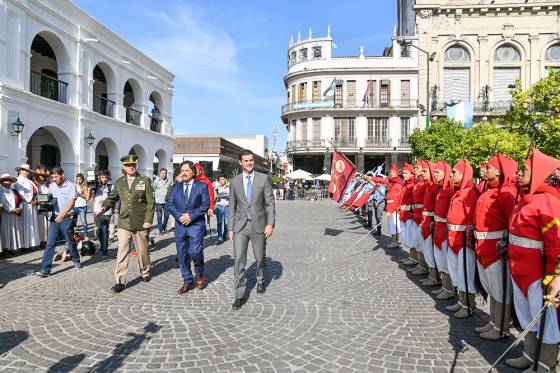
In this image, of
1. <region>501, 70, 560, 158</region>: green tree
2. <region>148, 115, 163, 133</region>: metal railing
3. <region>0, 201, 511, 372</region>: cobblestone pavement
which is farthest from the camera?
<region>148, 115, 163, 133</region>: metal railing

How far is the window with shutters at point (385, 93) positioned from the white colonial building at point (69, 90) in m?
25.6

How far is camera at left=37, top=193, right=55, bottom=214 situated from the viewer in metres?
6.86

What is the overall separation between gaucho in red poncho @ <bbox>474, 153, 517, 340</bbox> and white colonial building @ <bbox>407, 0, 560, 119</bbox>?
36.9 metres

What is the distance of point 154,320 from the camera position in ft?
14.7

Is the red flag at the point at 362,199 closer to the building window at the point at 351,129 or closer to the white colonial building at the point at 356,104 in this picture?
the white colonial building at the point at 356,104

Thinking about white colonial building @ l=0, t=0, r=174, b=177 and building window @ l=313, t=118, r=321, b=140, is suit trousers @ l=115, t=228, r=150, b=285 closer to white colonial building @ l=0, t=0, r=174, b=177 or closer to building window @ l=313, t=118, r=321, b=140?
white colonial building @ l=0, t=0, r=174, b=177

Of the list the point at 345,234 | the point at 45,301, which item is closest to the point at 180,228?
the point at 45,301

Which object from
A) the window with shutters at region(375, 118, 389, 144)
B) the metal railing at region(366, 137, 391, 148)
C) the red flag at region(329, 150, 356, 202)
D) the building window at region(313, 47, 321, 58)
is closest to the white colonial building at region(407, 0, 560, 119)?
the window with shutters at region(375, 118, 389, 144)

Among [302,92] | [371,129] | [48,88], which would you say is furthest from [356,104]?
[48,88]

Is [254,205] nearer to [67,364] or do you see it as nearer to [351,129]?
[67,364]

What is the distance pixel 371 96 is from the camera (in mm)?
41750

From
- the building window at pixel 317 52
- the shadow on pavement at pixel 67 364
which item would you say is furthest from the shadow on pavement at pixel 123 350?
the building window at pixel 317 52

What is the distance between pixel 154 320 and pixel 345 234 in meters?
8.47

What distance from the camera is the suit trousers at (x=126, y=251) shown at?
5.70m
